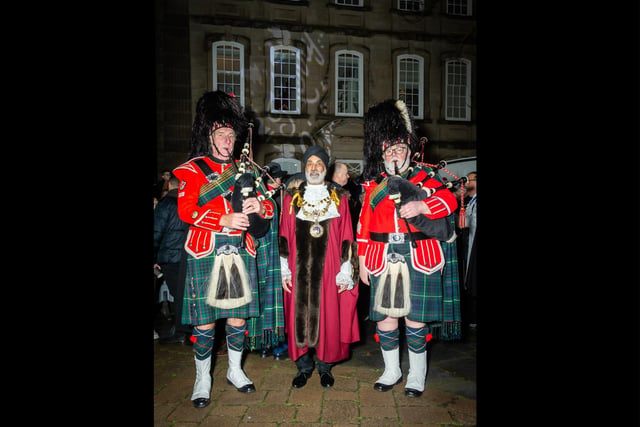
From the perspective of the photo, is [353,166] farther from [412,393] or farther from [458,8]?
[412,393]

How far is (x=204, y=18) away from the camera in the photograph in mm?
6738

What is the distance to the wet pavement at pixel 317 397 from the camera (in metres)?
2.54

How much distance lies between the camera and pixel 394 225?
9.37ft

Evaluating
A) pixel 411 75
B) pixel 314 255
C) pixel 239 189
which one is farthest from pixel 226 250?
pixel 411 75

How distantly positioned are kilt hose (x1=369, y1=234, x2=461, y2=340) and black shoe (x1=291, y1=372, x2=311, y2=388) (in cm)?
75

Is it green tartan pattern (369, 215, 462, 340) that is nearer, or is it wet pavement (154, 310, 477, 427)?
wet pavement (154, 310, 477, 427)

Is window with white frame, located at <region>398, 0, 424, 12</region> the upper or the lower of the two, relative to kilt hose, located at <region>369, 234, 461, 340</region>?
upper

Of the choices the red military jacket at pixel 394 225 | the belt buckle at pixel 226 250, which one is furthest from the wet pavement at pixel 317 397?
the belt buckle at pixel 226 250

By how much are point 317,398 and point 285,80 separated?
5521mm

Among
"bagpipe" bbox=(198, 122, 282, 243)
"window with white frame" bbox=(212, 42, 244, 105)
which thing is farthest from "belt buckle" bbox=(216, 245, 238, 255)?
"window with white frame" bbox=(212, 42, 244, 105)

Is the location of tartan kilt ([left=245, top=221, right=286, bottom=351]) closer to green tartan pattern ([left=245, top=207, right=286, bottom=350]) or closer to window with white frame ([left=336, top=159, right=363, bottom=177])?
green tartan pattern ([left=245, top=207, right=286, bottom=350])

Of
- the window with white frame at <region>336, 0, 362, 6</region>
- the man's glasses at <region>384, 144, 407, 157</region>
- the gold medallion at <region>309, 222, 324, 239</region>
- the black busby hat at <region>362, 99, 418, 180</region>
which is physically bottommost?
the gold medallion at <region>309, 222, 324, 239</region>

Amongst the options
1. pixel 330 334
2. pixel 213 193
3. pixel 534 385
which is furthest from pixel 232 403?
pixel 534 385

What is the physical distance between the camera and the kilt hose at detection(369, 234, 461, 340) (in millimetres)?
2787
